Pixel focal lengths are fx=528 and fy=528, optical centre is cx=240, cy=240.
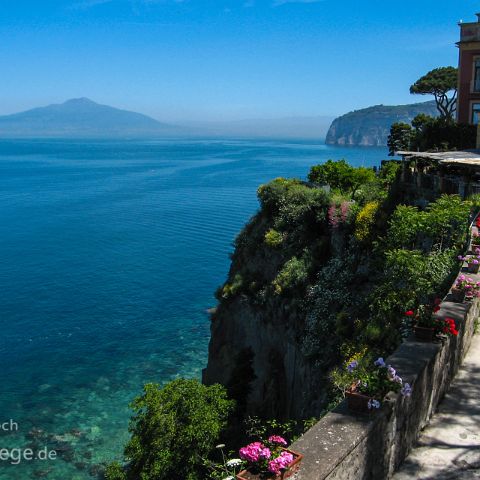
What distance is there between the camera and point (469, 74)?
33.9 metres

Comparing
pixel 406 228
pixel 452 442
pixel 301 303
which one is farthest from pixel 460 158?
pixel 452 442

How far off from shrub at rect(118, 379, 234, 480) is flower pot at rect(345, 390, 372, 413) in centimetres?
1131

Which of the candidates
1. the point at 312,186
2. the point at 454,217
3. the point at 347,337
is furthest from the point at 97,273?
the point at 454,217

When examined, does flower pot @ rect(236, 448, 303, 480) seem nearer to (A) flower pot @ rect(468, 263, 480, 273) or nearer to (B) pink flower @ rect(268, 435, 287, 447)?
(B) pink flower @ rect(268, 435, 287, 447)

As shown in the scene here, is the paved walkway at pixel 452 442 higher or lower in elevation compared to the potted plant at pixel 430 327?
lower

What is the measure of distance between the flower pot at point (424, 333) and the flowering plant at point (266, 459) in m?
3.48

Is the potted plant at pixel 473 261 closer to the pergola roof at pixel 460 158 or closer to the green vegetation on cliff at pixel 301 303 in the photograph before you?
the green vegetation on cliff at pixel 301 303

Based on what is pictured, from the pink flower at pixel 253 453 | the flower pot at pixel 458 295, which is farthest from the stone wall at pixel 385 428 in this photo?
the flower pot at pixel 458 295

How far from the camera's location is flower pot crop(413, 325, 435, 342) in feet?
26.2

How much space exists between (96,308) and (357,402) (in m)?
38.9

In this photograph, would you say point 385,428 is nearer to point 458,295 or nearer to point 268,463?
point 268,463

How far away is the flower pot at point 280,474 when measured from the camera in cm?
515

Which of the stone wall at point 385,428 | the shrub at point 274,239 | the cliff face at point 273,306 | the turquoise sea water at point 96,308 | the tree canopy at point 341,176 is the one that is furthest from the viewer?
the tree canopy at point 341,176

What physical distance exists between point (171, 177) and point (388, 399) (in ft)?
384
